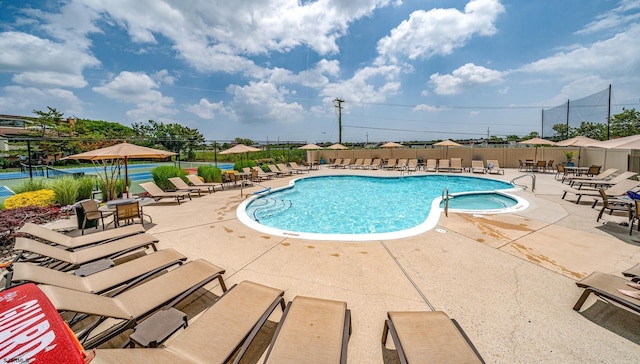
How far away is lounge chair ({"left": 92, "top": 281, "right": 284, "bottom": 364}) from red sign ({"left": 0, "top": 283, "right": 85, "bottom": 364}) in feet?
0.54

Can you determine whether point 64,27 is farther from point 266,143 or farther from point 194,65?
point 266,143

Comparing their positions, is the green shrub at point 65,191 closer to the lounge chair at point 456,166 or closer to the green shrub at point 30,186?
the green shrub at point 30,186

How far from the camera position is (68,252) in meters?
3.43

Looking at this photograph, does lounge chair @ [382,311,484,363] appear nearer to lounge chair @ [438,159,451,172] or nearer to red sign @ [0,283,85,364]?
red sign @ [0,283,85,364]

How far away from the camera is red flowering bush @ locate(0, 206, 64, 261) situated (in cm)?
417

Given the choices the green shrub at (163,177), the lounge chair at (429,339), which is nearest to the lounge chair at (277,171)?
the green shrub at (163,177)

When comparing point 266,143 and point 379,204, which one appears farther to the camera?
point 266,143

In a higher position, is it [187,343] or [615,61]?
[615,61]

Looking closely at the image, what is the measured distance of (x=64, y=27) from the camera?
30.1ft

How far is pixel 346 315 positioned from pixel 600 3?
58.1ft

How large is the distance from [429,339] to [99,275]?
11.6ft

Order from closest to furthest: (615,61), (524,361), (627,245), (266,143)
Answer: (524,361) < (627,245) < (615,61) < (266,143)

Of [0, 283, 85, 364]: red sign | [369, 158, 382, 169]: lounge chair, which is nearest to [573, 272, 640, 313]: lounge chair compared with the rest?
[0, 283, 85, 364]: red sign

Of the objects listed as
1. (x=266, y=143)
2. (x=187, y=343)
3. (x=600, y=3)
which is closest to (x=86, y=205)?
(x=187, y=343)
